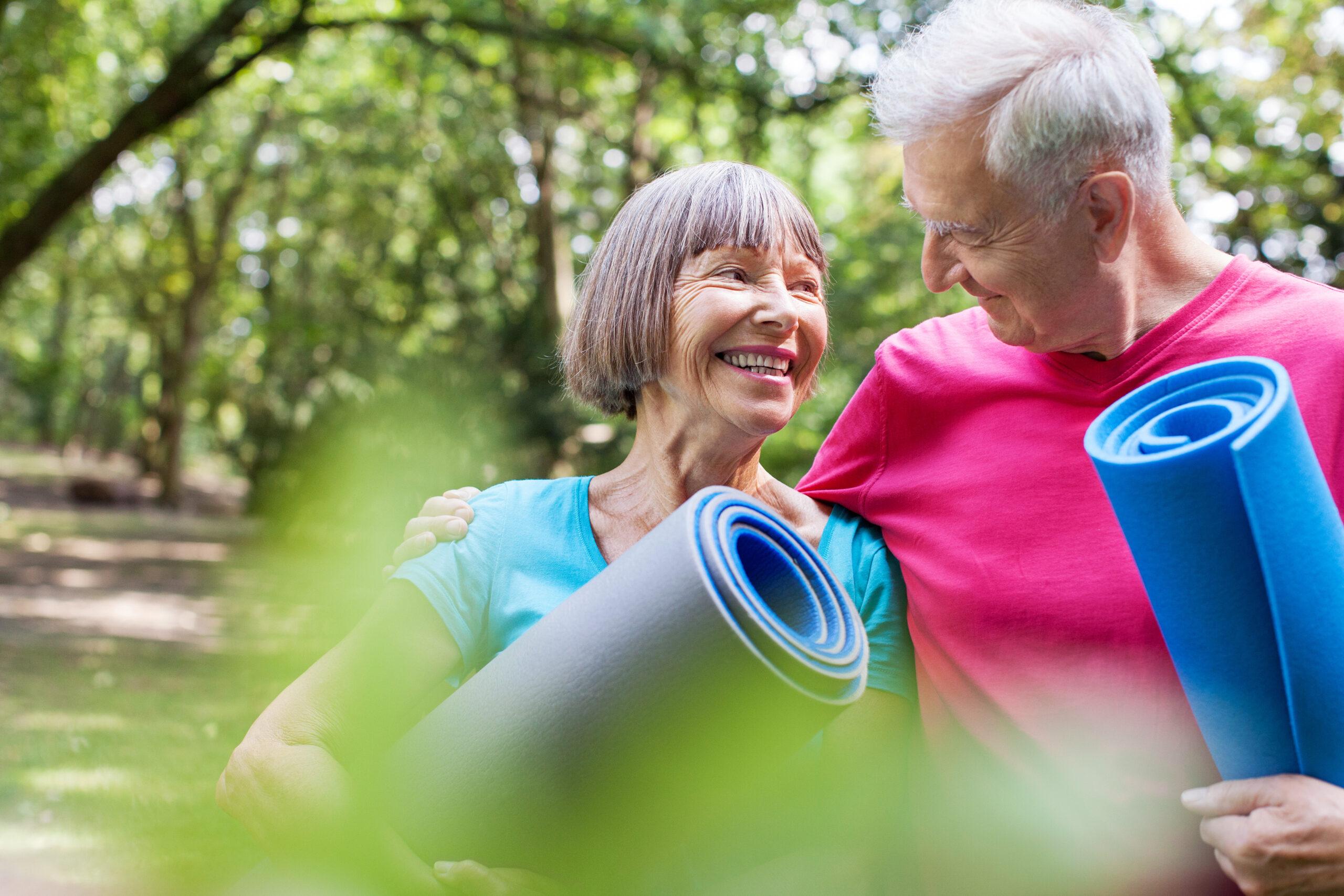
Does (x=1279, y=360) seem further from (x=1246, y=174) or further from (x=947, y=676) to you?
(x=1246, y=174)

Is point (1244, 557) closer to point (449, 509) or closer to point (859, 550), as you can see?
point (859, 550)

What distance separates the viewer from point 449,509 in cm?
220

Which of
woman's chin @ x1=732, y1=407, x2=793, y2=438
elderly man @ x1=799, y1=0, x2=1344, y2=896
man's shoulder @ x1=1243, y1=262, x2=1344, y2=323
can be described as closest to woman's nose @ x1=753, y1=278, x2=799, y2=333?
woman's chin @ x1=732, y1=407, x2=793, y2=438

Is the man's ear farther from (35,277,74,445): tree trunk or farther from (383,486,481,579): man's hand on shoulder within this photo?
(35,277,74,445): tree trunk

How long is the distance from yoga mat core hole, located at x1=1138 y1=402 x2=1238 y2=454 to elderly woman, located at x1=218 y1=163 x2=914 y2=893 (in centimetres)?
70

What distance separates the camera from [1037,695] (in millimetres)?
1909

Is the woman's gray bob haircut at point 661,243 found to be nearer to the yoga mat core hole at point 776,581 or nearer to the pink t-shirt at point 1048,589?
the pink t-shirt at point 1048,589

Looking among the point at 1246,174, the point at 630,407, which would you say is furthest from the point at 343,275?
the point at 630,407

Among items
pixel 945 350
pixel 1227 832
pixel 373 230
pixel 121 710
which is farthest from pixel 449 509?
pixel 373 230

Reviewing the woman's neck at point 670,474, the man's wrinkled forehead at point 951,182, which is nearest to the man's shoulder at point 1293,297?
the man's wrinkled forehead at point 951,182

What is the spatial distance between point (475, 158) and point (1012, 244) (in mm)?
12631

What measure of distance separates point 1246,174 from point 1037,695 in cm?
829

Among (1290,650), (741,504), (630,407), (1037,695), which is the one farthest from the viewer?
(630,407)

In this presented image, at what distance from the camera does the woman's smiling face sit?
6.70 ft
